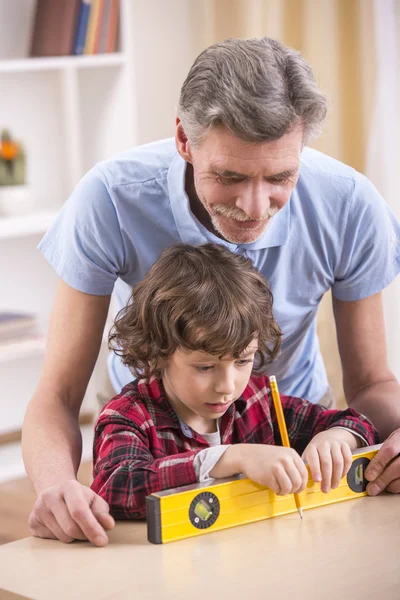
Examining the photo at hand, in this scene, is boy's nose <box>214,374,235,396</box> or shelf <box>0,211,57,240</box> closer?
boy's nose <box>214,374,235,396</box>

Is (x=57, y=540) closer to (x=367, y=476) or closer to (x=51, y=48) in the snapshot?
(x=367, y=476)

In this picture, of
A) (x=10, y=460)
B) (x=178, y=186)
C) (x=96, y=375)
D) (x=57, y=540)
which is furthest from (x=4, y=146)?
(x=57, y=540)

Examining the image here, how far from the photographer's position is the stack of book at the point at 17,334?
3.47 meters

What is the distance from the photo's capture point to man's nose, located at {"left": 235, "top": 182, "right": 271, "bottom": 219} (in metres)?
1.34

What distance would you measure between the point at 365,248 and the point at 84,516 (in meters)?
0.73

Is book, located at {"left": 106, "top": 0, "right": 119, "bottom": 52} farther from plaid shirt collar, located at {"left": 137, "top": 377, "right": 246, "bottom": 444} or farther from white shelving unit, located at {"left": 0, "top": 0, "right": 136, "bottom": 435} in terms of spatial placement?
plaid shirt collar, located at {"left": 137, "top": 377, "right": 246, "bottom": 444}

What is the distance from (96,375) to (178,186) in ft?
7.38

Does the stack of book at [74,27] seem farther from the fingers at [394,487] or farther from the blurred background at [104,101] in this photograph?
the fingers at [394,487]

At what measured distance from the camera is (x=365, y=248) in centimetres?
162

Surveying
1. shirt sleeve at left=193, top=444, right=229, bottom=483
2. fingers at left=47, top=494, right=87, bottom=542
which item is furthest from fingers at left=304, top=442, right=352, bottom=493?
fingers at left=47, top=494, right=87, bottom=542

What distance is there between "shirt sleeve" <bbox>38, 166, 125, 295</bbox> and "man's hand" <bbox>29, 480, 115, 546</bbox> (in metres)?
0.42

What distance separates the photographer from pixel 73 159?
3.75 meters

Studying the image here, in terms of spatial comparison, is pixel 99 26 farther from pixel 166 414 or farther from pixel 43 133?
pixel 166 414

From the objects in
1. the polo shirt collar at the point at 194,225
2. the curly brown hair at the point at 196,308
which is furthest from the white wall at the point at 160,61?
the curly brown hair at the point at 196,308
